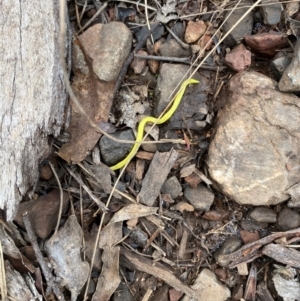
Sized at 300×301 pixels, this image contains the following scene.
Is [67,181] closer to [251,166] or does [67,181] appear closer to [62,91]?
[62,91]

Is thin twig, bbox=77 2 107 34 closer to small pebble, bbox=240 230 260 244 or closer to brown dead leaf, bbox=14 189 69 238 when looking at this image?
brown dead leaf, bbox=14 189 69 238

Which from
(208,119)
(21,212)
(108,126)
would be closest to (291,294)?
(208,119)

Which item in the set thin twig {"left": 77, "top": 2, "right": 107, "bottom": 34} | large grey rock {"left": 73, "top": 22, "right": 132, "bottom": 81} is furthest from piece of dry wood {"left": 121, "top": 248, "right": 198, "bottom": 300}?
thin twig {"left": 77, "top": 2, "right": 107, "bottom": 34}

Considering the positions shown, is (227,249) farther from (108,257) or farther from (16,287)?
(16,287)

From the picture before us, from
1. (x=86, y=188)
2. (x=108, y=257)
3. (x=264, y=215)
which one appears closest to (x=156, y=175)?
(x=86, y=188)

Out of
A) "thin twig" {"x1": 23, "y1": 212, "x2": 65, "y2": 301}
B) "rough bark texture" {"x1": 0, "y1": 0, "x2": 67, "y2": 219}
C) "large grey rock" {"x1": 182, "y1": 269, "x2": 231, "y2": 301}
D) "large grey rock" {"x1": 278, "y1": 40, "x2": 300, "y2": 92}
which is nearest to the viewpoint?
"rough bark texture" {"x1": 0, "y1": 0, "x2": 67, "y2": 219}
